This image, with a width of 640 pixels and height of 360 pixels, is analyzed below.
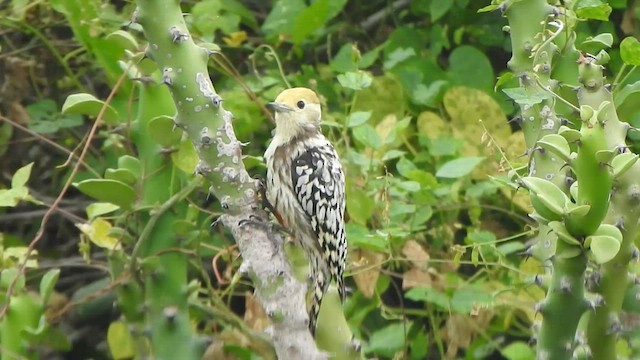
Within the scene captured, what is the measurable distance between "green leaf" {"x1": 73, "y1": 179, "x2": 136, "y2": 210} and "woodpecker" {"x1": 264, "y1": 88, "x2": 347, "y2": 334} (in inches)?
17.9

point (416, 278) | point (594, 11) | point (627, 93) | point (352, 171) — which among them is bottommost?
point (416, 278)

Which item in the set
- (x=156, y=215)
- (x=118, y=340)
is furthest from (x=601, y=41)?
(x=118, y=340)

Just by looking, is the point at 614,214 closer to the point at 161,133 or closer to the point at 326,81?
the point at 161,133

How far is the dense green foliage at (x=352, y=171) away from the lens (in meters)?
1.95

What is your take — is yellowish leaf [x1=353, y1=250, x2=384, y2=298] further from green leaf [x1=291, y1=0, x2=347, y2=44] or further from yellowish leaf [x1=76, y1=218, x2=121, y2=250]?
green leaf [x1=291, y1=0, x2=347, y2=44]

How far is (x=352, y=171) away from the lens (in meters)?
3.07

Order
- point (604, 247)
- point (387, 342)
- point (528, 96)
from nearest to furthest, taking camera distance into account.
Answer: point (604, 247), point (528, 96), point (387, 342)

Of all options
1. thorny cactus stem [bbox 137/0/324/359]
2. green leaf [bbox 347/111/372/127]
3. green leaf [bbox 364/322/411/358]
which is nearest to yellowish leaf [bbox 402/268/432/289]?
green leaf [bbox 364/322/411/358]


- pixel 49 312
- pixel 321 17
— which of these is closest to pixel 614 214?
pixel 321 17

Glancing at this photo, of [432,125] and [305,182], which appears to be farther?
[432,125]

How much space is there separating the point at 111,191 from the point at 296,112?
2.07ft

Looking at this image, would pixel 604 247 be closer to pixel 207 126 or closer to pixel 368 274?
pixel 207 126

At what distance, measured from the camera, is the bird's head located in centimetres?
272

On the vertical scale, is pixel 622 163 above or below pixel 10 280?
above
